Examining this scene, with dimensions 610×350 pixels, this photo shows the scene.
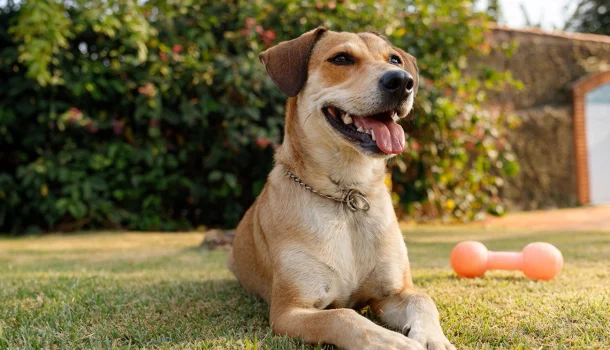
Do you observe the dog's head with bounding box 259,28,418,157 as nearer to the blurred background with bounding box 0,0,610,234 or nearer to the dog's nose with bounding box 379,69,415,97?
the dog's nose with bounding box 379,69,415,97

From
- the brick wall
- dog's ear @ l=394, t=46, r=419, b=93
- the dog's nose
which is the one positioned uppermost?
dog's ear @ l=394, t=46, r=419, b=93

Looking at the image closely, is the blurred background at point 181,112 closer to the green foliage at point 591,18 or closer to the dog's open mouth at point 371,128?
the dog's open mouth at point 371,128

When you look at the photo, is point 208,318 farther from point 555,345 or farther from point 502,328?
point 555,345

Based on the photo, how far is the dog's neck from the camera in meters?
3.27

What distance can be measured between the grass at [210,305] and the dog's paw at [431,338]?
11cm

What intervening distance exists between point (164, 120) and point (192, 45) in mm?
1310

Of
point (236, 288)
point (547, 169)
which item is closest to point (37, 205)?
point (236, 288)

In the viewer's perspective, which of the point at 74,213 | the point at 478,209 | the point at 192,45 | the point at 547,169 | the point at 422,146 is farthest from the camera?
the point at 547,169

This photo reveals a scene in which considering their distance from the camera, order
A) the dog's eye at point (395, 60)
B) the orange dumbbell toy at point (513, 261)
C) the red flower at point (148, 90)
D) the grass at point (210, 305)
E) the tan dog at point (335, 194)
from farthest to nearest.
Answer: the red flower at point (148, 90), the orange dumbbell toy at point (513, 261), the dog's eye at point (395, 60), the tan dog at point (335, 194), the grass at point (210, 305)

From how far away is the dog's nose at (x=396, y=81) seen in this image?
119 inches

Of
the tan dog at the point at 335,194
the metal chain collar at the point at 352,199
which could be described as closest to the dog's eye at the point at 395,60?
the tan dog at the point at 335,194

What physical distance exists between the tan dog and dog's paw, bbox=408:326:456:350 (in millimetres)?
94

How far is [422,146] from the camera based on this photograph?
968 cm

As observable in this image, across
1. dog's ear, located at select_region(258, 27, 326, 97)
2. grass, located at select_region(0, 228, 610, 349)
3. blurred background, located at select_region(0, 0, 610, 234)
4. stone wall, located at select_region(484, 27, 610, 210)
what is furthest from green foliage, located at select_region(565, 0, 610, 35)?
dog's ear, located at select_region(258, 27, 326, 97)
